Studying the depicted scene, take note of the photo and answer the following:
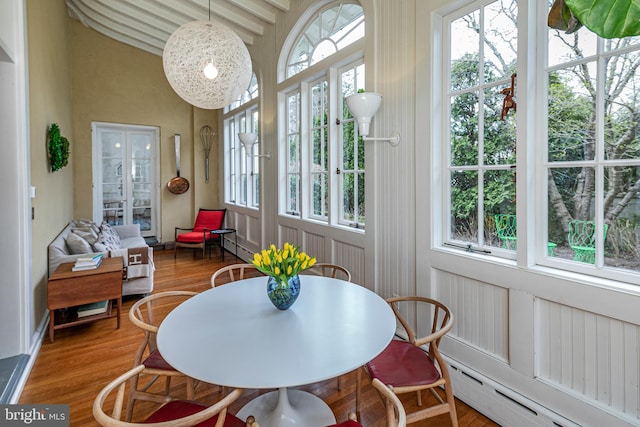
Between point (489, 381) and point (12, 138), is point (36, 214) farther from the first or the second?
point (489, 381)

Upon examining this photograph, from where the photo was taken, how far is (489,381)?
5.99ft

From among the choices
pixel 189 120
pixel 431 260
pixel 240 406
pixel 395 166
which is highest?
pixel 189 120

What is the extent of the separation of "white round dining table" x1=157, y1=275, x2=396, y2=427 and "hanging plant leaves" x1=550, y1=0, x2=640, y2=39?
127 centimetres

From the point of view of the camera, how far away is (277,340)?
1312 millimetres

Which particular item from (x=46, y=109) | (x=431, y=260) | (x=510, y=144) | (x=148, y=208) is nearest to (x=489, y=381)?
(x=431, y=260)

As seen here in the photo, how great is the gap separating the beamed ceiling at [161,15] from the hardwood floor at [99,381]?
384 cm

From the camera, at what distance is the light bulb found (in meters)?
2.05

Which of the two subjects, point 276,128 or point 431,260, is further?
point 276,128

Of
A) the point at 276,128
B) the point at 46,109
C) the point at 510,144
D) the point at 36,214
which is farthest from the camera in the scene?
the point at 276,128

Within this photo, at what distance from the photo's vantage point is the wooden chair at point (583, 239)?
1.50 meters

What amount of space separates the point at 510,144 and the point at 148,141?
20.7 ft

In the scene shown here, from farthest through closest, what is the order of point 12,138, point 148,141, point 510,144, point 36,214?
point 148,141, point 36,214, point 12,138, point 510,144

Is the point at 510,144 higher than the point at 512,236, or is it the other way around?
the point at 510,144

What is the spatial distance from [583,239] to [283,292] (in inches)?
57.4
